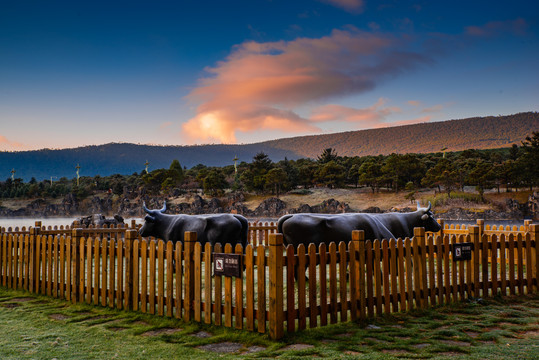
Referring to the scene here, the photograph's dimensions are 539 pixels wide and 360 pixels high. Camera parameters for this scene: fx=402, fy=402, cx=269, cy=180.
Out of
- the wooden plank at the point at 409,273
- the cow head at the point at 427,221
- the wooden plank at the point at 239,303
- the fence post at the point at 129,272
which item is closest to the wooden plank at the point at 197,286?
the wooden plank at the point at 239,303

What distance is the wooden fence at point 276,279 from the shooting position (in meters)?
5.32

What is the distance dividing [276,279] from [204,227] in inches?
246

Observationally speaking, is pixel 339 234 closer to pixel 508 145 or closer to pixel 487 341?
pixel 487 341

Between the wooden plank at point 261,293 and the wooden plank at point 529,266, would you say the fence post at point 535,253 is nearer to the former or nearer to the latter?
the wooden plank at point 529,266

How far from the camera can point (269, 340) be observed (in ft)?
16.7

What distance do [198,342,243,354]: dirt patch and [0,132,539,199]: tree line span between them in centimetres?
5330

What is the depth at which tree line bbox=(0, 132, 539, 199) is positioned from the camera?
51.6 m

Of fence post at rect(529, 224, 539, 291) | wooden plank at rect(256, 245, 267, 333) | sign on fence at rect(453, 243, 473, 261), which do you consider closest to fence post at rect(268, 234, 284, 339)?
wooden plank at rect(256, 245, 267, 333)

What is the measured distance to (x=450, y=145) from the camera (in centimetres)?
11194

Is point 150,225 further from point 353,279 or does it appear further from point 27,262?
point 353,279

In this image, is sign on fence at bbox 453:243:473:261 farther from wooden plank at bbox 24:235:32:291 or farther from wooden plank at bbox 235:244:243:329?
wooden plank at bbox 24:235:32:291

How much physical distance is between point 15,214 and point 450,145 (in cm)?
10788

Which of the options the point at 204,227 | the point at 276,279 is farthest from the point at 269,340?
the point at 204,227

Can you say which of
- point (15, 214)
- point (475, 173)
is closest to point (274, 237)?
point (475, 173)
